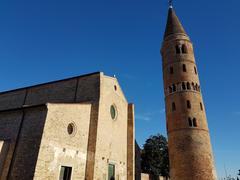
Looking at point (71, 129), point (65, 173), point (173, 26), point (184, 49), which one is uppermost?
point (173, 26)

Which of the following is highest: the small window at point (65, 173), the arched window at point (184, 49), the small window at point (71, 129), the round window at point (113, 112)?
the arched window at point (184, 49)

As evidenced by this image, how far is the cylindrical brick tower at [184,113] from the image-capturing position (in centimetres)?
1878

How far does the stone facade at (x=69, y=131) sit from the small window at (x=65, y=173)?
0.58 ft

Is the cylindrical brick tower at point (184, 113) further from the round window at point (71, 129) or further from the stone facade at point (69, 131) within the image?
the round window at point (71, 129)

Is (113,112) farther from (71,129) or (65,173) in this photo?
(65,173)

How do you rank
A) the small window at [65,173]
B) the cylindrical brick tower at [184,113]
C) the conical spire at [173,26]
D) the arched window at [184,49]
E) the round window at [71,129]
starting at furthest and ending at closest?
the conical spire at [173,26] → the arched window at [184,49] → the cylindrical brick tower at [184,113] → the round window at [71,129] → the small window at [65,173]

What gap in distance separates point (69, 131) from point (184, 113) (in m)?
11.7

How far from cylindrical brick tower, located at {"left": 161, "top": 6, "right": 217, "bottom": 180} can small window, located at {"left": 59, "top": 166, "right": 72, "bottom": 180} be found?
10437 mm

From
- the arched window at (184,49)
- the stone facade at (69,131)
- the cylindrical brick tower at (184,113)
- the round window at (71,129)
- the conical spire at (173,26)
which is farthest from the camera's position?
the conical spire at (173,26)

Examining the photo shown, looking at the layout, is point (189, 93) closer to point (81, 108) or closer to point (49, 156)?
point (81, 108)

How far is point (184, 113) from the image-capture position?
20781 mm

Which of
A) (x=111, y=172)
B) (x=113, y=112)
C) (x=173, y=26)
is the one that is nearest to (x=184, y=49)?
(x=173, y=26)

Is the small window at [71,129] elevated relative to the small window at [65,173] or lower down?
elevated

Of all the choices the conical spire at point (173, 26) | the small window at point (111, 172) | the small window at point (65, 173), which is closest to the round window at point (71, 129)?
the small window at point (65, 173)
